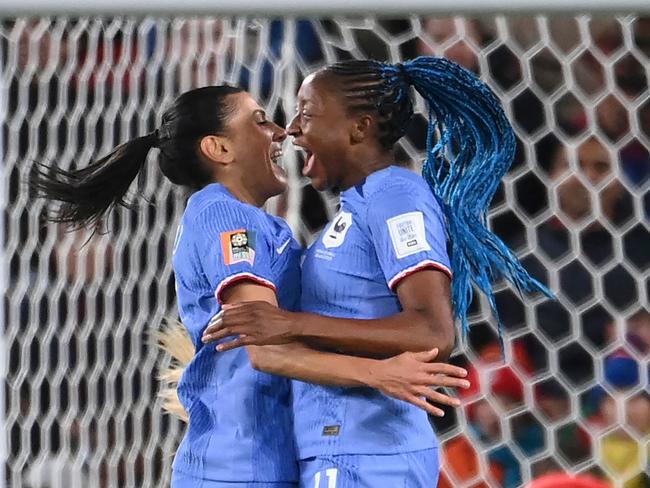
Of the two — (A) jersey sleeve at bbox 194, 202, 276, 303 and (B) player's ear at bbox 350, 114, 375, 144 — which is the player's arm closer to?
(A) jersey sleeve at bbox 194, 202, 276, 303

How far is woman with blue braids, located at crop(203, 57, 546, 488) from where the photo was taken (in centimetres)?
120

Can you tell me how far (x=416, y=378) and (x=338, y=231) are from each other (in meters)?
0.20

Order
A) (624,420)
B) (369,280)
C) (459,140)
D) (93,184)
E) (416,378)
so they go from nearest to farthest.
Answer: (416,378) < (369,280) < (459,140) < (93,184) < (624,420)

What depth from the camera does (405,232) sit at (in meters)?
1.23

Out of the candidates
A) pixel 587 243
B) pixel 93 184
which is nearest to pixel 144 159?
pixel 93 184

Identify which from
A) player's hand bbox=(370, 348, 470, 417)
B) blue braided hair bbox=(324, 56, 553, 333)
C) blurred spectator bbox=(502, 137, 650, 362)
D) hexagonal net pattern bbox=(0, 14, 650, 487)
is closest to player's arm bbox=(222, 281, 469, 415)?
player's hand bbox=(370, 348, 470, 417)

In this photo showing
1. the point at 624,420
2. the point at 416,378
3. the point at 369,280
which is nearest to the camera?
the point at 416,378

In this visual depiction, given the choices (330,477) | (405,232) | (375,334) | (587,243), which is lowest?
(330,477)

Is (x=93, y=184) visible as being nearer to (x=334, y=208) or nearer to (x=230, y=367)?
(x=230, y=367)

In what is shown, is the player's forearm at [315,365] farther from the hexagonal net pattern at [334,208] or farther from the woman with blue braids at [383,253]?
the hexagonal net pattern at [334,208]

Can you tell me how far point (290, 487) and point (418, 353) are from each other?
0.81 ft

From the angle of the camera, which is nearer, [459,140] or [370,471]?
[370,471]

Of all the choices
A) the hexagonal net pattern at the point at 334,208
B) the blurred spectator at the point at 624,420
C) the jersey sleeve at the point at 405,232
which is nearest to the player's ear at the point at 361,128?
the jersey sleeve at the point at 405,232

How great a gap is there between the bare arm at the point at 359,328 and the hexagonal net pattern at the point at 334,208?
1.02m
